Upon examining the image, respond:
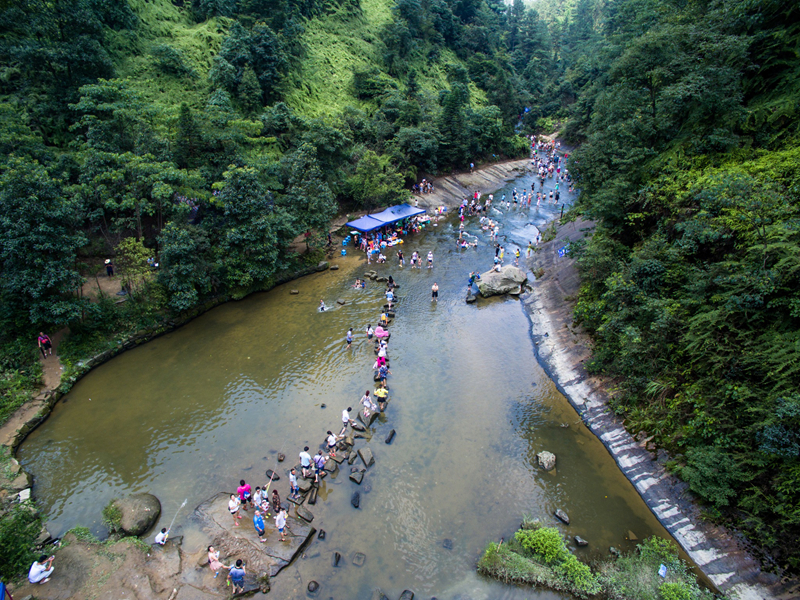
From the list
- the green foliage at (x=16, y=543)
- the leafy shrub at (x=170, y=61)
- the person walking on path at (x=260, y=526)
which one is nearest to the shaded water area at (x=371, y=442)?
the person walking on path at (x=260, y=526)

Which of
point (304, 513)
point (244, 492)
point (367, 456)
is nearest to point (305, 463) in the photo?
point (304, 513)

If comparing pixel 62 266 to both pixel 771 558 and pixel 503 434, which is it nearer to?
pixel 503 434

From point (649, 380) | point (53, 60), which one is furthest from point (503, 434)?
point (53, 60)

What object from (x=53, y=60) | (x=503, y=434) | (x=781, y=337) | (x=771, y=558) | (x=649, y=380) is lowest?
(x=503, y=434)

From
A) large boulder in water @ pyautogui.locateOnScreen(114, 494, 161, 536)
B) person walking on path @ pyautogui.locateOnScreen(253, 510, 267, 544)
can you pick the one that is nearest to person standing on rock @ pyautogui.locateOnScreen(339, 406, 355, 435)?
person walking on path @ pyautogui.locateOnScreen(253, 510, 267, 544)

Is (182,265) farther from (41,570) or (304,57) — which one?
(304,57)
